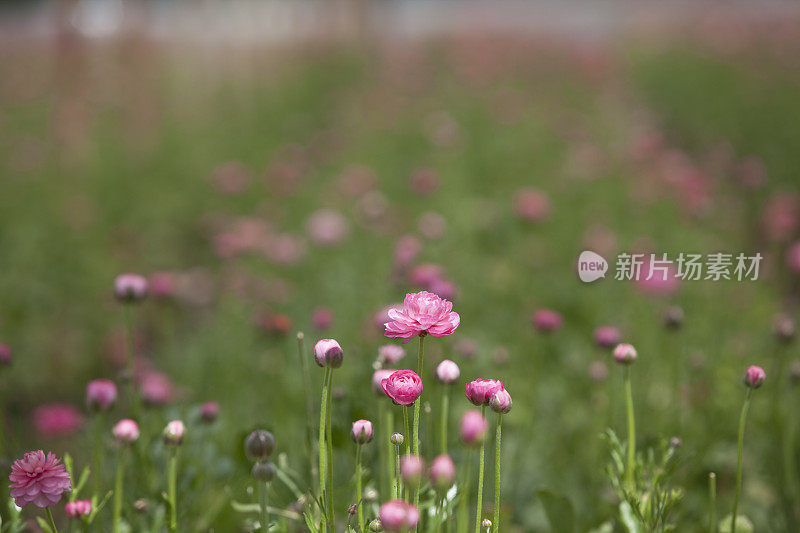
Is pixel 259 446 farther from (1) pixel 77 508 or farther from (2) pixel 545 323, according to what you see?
(2) pixel 545 323

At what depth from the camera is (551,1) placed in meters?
31.5

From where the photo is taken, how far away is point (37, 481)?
812 millimetres

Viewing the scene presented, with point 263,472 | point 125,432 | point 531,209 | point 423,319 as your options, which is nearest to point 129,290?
point 125,432

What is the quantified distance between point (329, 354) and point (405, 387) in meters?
0.13

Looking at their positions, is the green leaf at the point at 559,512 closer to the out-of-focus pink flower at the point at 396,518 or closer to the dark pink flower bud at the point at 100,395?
the out-of-focus pink flower at the point at 396,518

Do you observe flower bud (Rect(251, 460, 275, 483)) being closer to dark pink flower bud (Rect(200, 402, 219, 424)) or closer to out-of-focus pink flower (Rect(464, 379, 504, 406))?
out-of-focus pink flower (Rect(464, 379, 504, 406))

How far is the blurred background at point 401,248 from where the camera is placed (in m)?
1.62

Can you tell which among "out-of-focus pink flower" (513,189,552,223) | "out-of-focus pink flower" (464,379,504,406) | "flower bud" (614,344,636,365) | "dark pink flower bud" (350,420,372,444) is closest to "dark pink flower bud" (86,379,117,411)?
"dark pink flower bud" (350,420,372,444)

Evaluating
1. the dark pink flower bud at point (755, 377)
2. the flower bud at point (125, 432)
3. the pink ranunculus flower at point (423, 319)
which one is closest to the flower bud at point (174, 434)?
the flower bud at point (125, 432)

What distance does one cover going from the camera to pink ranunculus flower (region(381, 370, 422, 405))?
0.77 meters

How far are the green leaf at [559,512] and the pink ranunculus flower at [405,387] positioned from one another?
46 centimetres

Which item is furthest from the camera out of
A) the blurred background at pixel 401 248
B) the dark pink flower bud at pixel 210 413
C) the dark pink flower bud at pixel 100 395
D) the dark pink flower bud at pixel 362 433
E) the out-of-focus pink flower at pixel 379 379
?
the blurred background at pixel 401 248

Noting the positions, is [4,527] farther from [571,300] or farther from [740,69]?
[740,69]

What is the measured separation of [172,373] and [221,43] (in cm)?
529
